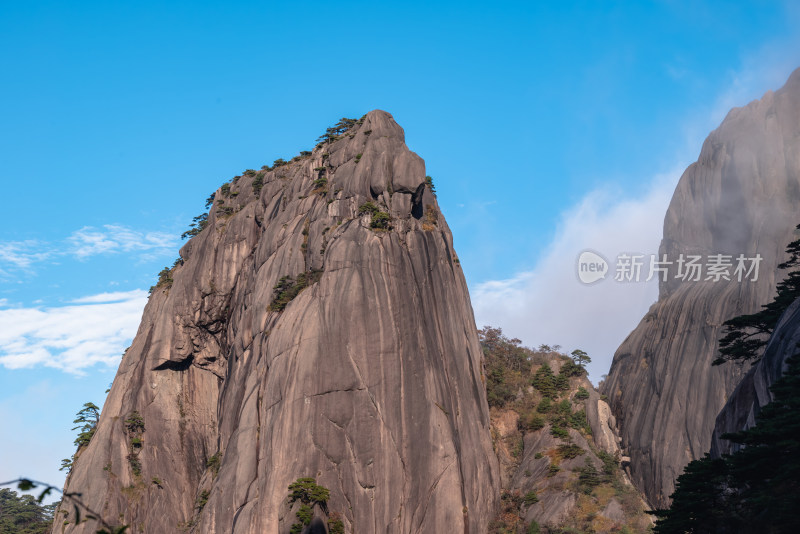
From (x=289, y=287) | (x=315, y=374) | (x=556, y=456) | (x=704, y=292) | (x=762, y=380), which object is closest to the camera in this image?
(x=762, y=380)

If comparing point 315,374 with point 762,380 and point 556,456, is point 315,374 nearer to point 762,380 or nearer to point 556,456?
point 556,456

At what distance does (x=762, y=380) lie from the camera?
33344 mm

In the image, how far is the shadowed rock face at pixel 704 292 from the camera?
70000 millimetres

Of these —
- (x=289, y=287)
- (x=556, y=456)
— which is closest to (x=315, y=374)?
(x=289, y=287)

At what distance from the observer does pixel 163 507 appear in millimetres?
73438

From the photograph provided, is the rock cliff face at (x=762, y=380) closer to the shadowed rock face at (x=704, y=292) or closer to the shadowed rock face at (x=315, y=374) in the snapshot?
the shadowed rock face at (x=315, y=374)

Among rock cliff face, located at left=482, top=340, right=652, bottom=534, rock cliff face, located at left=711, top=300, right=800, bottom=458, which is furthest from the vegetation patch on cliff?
rock cliff face, located at left=711, top=300, right=800, bottom=458

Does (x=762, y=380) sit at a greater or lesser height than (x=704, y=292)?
lesser

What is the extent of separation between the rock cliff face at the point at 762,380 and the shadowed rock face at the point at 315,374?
2372 cm

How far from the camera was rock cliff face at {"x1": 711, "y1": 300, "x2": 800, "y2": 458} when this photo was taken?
30875 mm

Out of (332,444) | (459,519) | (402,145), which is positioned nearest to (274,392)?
(332,444)

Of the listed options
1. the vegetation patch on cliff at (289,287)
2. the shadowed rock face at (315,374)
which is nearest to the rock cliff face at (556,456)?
the shadowed rock face at (315,374)

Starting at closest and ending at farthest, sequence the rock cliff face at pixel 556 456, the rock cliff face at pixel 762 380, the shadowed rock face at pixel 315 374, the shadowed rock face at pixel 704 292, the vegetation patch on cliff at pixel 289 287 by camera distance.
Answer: the rock cliff face at pixel 762 380 → the shadowed rock face at pixel 315 374 → the rock cliff face at pixel 556 456 → the vegetation patch on cliff at pixel 289 287 → the shadowed rock face at pixel 704 292

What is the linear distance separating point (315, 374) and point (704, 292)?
41.1 m
